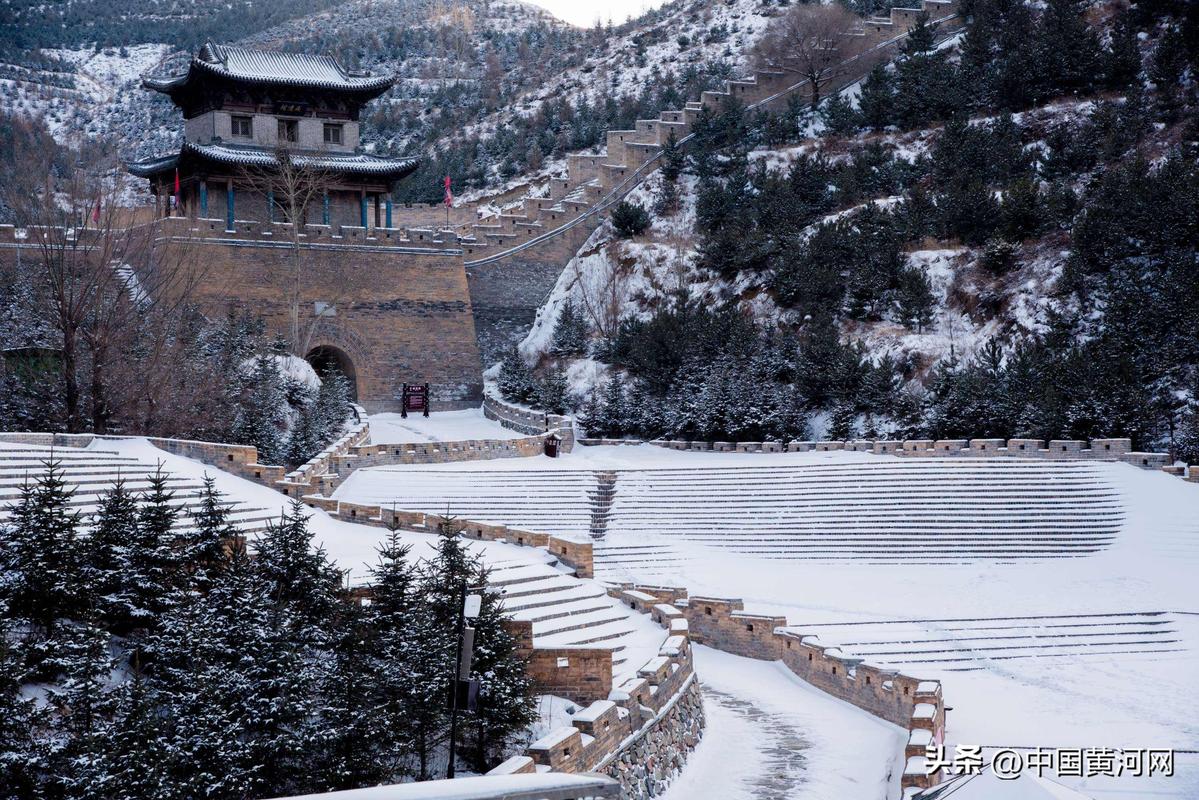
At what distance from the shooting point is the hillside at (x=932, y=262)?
105ft

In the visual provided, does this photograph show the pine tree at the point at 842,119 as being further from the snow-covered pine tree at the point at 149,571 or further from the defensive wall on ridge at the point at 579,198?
the snow-covered pine tree at the point at 149,571

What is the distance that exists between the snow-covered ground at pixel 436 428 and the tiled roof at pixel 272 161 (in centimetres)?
766

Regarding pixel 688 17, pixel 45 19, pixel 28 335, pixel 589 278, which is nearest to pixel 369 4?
pixel 45 19

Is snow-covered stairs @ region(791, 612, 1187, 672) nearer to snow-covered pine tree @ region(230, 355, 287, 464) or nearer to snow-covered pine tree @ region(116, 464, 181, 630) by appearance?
snow-covered pine tree @ region(116, 464, 181, 630)

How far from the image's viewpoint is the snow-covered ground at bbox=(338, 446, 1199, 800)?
55.9ft

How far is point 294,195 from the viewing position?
3766cm

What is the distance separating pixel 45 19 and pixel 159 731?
271ft

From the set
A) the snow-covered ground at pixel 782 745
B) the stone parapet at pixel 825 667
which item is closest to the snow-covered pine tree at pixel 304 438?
the stone parapet at pixel 825 667

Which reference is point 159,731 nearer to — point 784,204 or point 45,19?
point 784,204

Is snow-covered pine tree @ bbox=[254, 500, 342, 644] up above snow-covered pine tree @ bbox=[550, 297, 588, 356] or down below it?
below

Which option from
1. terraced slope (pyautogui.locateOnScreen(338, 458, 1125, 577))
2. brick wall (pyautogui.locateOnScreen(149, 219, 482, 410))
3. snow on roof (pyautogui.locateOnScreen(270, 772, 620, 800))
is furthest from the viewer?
brick wall (pyautogui.locateOnScreen(149, 219, 482, 410))

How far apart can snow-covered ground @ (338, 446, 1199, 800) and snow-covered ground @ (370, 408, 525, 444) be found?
4342mm

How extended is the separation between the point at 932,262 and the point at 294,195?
17892 mm

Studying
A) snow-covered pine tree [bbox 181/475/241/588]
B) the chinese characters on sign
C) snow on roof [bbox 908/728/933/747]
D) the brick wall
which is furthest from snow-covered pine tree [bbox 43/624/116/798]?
the brick wall
